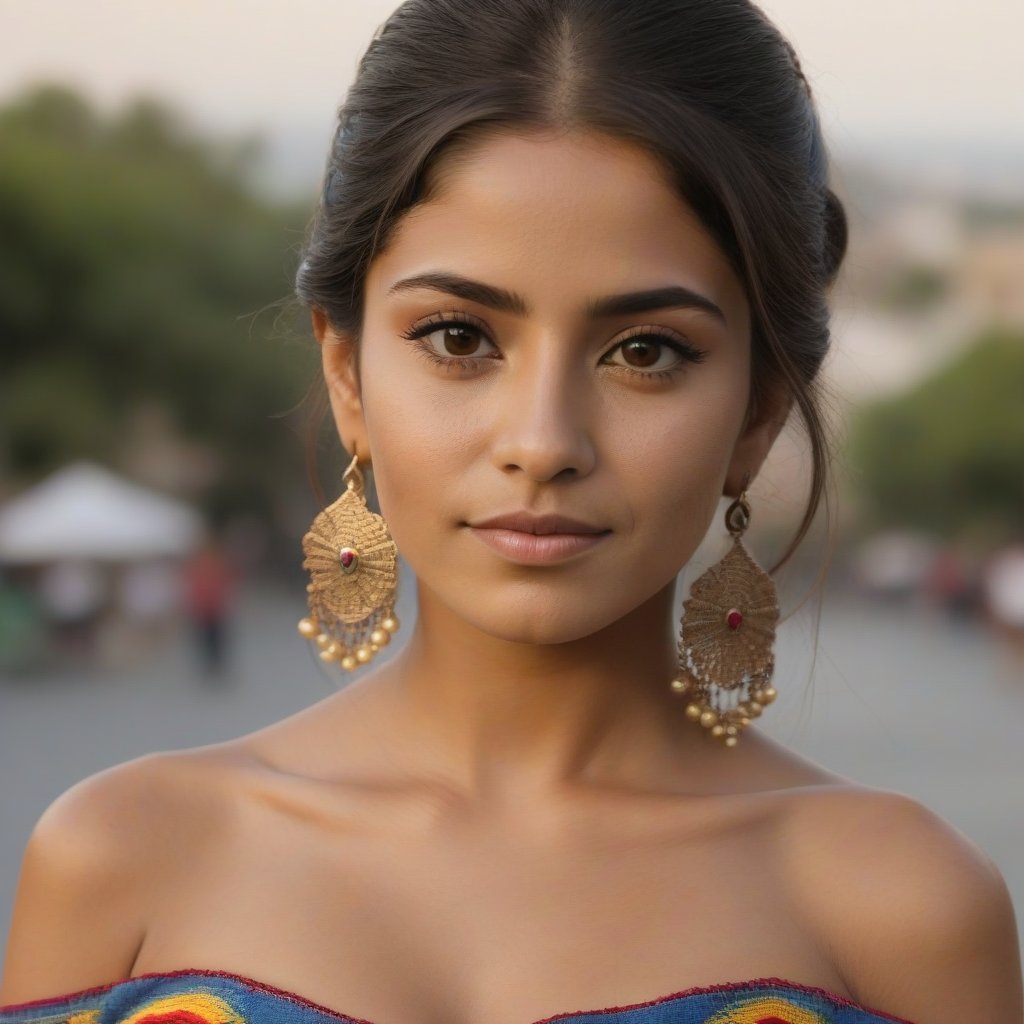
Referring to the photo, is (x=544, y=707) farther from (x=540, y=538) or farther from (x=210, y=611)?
(x=210, y=611)

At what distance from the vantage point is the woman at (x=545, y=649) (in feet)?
7.96

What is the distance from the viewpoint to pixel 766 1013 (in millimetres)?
2457

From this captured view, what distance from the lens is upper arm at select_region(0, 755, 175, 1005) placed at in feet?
8.63

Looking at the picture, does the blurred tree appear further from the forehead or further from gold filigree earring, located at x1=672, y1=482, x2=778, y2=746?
the forehead

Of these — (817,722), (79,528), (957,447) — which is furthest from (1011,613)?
(957,447)

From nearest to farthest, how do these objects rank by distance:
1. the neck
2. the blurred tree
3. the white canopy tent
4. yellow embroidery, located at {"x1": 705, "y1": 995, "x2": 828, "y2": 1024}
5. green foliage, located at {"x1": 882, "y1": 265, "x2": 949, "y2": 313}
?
yellow embroidery, located at {"x1": 705, "y1": 995, "x2": 828, "y2": 1024}, the neck, the white canopy tent, the blurred tree, green foliage, located at {"x1": 882, "y1": 265, "x2": 949, "y2": 313}

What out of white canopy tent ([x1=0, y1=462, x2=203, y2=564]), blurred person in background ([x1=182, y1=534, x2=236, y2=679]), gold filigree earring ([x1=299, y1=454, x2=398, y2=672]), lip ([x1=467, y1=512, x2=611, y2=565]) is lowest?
white canopy tent ([x1=0, y1=462, x2=203, y2=564])

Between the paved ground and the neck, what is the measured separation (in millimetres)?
5327

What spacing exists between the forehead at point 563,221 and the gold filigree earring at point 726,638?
0.52 m

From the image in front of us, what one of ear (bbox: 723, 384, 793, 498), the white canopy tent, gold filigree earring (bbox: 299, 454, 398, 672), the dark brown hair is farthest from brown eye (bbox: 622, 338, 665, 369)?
the white canopy tent

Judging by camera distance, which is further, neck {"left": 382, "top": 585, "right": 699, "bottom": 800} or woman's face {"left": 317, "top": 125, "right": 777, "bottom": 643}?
neck {"left": 382, "top": 585, "right": 699, "bottom": 800}

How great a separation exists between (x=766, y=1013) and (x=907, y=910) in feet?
1.03

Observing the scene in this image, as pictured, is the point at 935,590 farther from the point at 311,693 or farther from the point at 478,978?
the point at 478,978

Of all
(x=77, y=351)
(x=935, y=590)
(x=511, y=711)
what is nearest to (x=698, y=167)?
(x=511, y=711)
